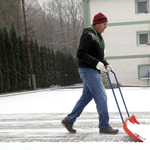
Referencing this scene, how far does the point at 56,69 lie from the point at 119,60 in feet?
17.0

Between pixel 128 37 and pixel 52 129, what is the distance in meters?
18.1

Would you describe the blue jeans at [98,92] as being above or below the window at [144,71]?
above

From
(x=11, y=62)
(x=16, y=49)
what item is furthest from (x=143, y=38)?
(x=11, y=62)

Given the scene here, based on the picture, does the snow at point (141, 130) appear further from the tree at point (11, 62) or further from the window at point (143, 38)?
the window at point (143, 38)

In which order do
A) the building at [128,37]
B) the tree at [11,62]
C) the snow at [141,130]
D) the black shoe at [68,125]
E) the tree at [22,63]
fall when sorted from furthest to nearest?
the building at [128,37], the tree at [22,63], the tree at [11,62], the black shoe at [68,125], the snow at [141,130]

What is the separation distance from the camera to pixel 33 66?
737 inches

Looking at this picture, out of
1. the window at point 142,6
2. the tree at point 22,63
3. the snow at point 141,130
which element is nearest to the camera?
the snow at point 141,130

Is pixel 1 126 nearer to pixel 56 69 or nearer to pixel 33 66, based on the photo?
pixel 33 66

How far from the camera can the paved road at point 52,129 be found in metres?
4.22

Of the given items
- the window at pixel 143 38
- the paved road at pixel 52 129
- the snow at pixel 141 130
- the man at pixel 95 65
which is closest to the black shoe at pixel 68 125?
the paved road at pixel 52 129

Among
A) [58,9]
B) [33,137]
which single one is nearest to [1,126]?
[33,137]

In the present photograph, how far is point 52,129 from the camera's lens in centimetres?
504

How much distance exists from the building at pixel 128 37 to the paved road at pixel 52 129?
52.9 ft

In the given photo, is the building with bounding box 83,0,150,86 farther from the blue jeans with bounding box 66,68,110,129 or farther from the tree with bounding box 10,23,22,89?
the blue jeans with bounding box 66,68,110,129
